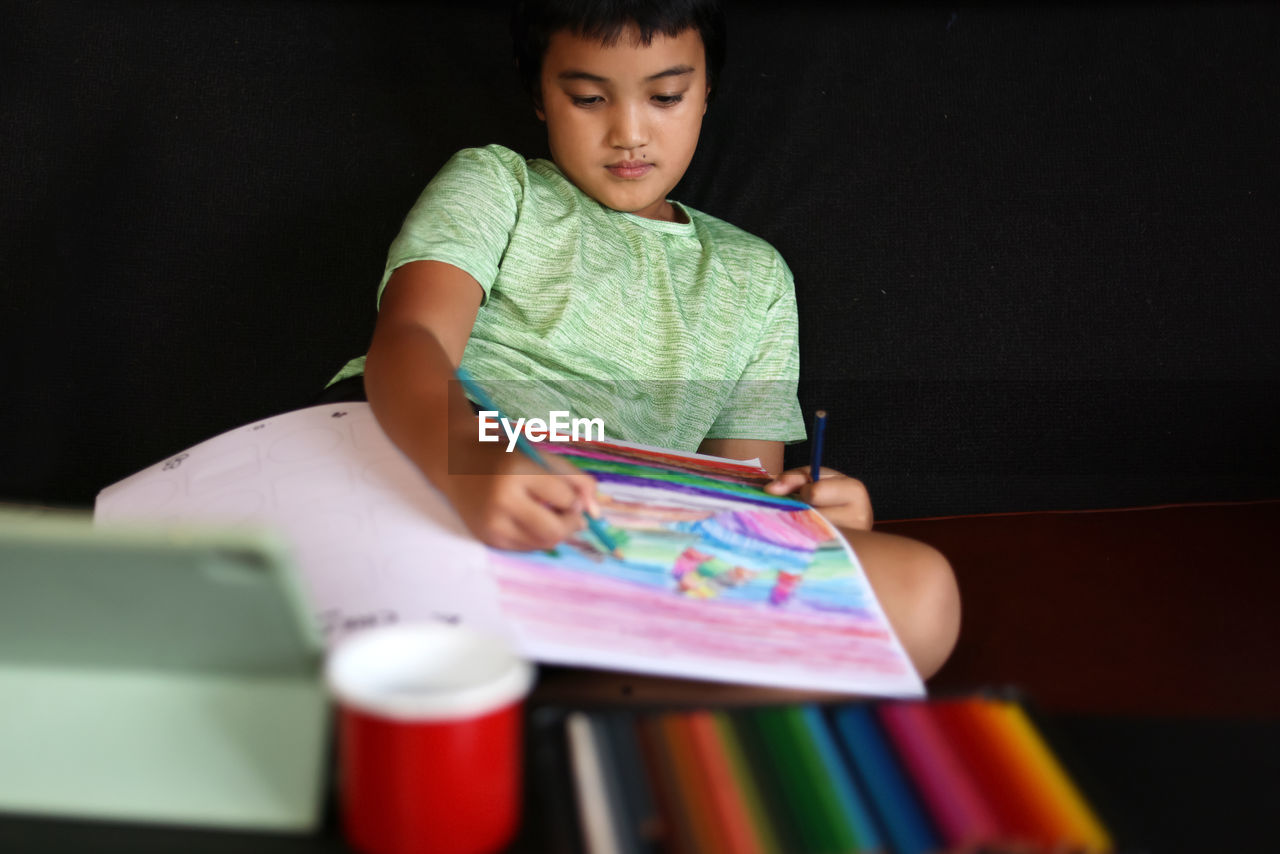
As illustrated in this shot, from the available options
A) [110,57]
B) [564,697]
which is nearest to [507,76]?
[110,57]

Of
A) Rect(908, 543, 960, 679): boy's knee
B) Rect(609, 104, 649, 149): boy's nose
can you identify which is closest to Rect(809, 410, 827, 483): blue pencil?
Rect(908, 543, 960, 679): boy's knee

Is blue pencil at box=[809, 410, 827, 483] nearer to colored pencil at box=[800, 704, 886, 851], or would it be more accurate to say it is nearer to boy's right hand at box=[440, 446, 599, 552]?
boy's right hand at box=[440, 446, 599, 552]

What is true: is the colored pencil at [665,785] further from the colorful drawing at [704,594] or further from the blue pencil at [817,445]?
the blue pencil at [817,445]

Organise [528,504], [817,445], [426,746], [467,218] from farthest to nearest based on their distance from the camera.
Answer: [467,218] < [817,445] < [528,504] < [426,746]

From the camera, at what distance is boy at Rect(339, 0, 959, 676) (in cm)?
90

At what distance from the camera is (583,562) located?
0.64 meters

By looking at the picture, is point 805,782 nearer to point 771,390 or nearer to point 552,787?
point 552,787

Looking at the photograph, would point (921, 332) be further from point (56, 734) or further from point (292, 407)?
point (56, 734)

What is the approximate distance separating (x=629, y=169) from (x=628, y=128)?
52 mm

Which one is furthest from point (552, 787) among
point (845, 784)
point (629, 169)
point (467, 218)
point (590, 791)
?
point (629, 169)

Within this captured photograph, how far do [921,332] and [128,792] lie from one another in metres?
0.89

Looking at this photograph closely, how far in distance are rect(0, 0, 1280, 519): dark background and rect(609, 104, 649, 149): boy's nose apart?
198 millimetres

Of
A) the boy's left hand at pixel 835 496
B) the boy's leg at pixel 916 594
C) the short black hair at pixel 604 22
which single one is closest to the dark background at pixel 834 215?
the short black hair at pixel 604 22

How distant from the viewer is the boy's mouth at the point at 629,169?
1039 mm
